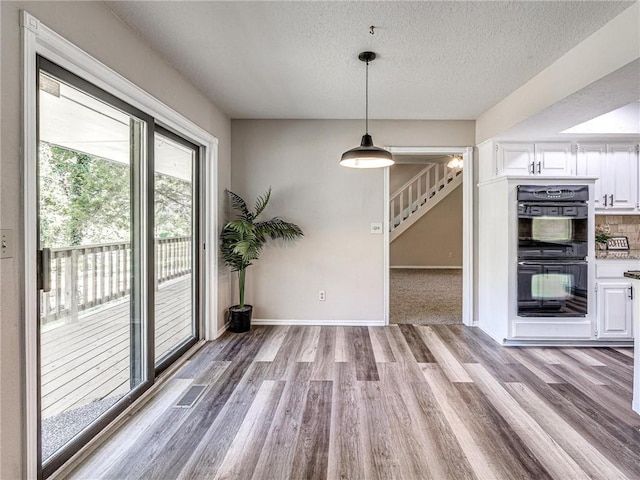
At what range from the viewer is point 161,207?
2857 millimetres

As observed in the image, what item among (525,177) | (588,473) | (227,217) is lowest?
(588,473)

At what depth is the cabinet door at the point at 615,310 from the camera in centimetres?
344

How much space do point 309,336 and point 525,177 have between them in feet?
9.32

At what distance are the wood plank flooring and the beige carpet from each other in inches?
46.3

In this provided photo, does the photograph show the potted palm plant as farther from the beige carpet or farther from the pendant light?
the beige carpet

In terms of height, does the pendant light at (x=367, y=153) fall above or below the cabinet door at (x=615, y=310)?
above

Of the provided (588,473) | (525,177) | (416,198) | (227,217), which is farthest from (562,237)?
(416,198)

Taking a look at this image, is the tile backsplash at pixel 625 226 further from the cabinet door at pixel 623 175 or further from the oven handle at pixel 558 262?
the oven handle at pixel 558 262

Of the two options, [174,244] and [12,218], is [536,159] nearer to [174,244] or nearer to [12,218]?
[174,244]

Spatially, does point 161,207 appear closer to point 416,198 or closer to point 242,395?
point 242,395

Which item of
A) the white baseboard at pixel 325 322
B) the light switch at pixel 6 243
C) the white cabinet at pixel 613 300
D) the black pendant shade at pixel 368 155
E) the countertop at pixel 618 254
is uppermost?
the black pendant shade at pixel 368 155

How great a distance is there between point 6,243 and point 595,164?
5.07 meters

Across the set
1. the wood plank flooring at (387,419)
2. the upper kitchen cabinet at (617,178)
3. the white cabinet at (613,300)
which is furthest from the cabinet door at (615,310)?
the upper kitchen cabinet at (617,178)

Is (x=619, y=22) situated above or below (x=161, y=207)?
above
